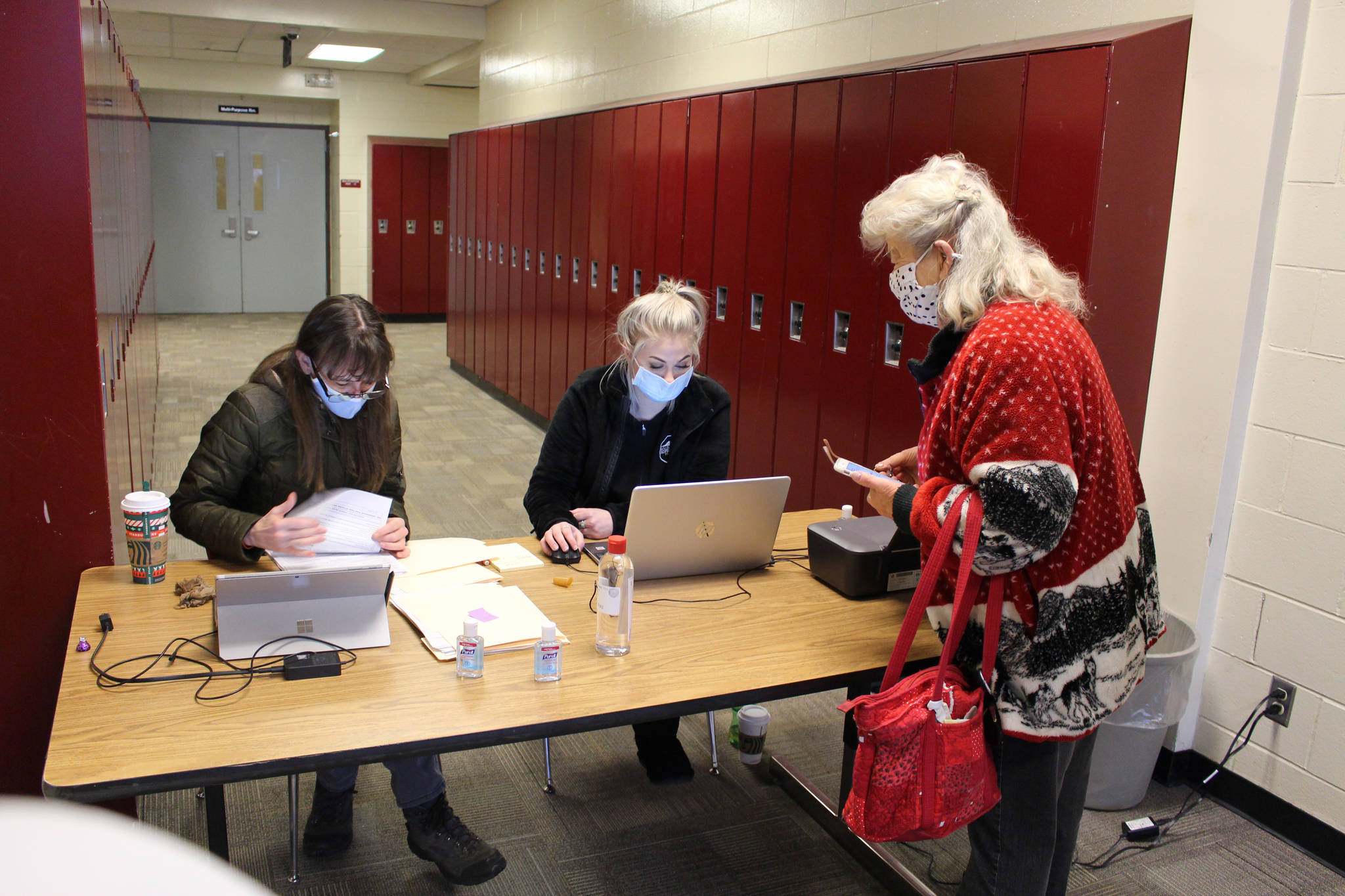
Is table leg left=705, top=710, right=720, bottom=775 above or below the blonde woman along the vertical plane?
below

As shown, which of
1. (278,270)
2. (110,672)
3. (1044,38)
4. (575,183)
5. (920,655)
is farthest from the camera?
(278,270)

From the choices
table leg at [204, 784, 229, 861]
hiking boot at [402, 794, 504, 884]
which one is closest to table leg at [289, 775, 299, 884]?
hiking boot at [402, 794, 504, 884]

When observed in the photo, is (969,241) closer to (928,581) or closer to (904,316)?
(928,581)

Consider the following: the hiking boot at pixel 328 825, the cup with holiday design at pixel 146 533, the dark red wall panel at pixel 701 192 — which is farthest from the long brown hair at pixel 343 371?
the dark red wall panel at pixel 701 192

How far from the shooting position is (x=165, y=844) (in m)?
0.31

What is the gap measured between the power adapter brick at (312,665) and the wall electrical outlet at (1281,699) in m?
2.20

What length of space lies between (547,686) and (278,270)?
1161 cm

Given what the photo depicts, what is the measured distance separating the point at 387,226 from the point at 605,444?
9.85m

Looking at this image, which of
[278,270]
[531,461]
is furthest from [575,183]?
[278,270]

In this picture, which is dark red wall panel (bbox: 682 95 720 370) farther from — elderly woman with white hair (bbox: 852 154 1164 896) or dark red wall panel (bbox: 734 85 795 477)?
elderly woman with white hair (bbox: 852 154 1164 896)

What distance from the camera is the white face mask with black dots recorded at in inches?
65.8

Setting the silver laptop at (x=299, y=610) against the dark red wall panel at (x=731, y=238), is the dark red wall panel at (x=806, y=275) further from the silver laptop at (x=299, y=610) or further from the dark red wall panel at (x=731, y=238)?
the silver laptop at (x=299, y=610)

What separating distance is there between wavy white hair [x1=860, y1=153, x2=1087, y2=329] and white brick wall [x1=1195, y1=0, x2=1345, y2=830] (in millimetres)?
1077

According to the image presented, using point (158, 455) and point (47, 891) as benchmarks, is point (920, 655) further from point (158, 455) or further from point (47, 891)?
point (158, 455)
